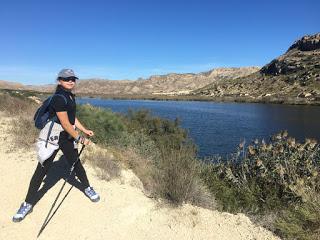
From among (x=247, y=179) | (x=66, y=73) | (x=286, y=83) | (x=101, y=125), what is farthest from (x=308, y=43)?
(x=66, y=73)

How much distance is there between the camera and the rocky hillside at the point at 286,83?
84750 millimetres

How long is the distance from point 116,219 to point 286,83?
10166 centimetres

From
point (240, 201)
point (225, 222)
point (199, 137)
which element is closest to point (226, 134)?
point (199, 137)

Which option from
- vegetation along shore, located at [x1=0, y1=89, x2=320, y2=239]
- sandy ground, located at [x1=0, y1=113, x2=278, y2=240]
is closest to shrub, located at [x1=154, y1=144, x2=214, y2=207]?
vegetation along shore, located at [x1=0, y1=89, x2=320, y2=239]

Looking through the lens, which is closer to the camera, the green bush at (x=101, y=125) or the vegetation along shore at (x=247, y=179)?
the vegetation along shore at (x=247, y=179)

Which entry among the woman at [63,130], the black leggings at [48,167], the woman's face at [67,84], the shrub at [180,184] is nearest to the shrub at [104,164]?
the shrub at [180,184]

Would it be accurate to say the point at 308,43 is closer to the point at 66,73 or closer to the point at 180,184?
the point at 180,184

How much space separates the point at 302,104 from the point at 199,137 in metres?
50.9

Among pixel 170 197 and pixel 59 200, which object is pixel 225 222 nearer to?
pixel 170 197

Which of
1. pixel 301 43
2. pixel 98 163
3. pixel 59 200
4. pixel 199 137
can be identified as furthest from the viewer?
pixel 301 43

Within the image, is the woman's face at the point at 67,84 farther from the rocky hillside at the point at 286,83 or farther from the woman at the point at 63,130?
the rocky hillside at the point at 286,83

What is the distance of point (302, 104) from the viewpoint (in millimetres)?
70000

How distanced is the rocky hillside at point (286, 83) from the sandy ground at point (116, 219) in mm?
70813

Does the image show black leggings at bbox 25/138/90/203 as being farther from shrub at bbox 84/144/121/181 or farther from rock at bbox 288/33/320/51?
rock at bbox 288/33/320/51
